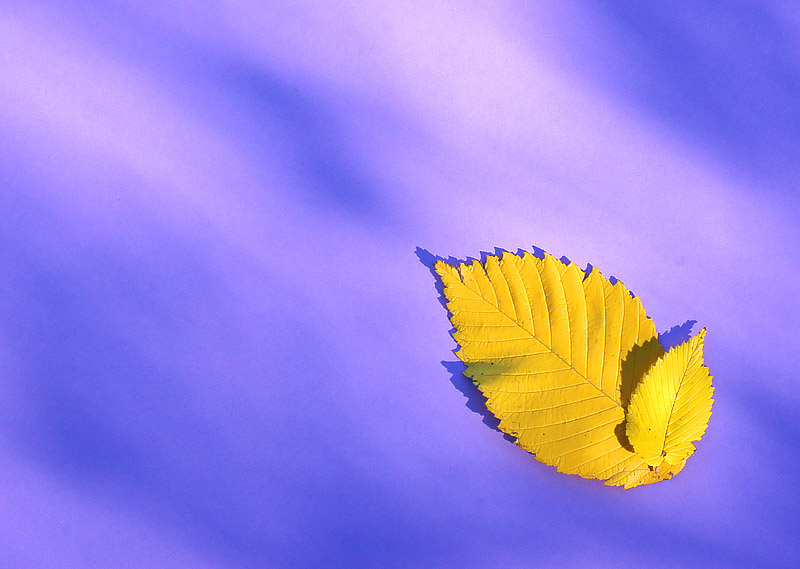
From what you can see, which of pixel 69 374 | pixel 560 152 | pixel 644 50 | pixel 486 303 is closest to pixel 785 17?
pixel 644 50

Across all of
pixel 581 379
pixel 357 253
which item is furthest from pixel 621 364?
pixel 357 253

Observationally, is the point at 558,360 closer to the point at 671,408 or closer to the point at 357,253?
the point at 671,408

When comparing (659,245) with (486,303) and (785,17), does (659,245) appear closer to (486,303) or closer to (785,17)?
(486,303)

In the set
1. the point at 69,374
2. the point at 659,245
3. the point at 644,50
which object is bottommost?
the point at 69,374
